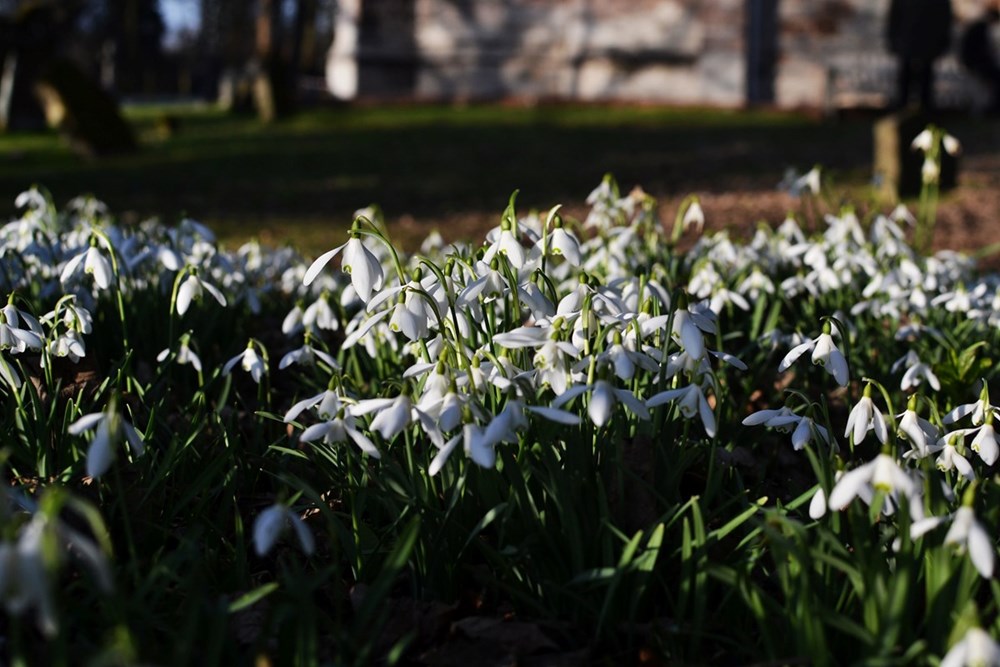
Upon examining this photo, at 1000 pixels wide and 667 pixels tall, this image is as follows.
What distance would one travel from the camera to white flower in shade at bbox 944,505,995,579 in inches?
58.9

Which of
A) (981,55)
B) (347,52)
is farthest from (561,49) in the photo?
(981,55)

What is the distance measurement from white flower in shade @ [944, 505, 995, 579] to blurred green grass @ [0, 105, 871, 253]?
667 centimetres

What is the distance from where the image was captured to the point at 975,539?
151 centimetres

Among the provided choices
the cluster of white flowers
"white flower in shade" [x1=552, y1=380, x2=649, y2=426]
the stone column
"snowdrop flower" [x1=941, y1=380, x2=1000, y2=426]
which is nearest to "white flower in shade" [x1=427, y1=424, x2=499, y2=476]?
the cluster of white flowers

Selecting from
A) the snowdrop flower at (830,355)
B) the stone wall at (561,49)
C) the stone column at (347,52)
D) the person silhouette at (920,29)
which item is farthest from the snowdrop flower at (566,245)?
the stone column at (347,52)

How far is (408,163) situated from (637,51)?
8.84 meters

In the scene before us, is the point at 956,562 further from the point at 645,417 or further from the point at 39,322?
the point at 39,322

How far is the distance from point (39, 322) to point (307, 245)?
557 centimetres

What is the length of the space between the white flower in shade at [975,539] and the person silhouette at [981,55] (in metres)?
19.2

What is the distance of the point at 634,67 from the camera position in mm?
20328

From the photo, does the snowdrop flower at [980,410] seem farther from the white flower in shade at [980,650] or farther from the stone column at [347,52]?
the stone column at [347,52]

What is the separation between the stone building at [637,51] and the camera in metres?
19.8

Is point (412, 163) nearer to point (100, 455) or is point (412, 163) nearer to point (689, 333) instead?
point (689, 333)

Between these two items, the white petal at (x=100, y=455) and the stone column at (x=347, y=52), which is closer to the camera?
the white petal at (x=100, y=455)
